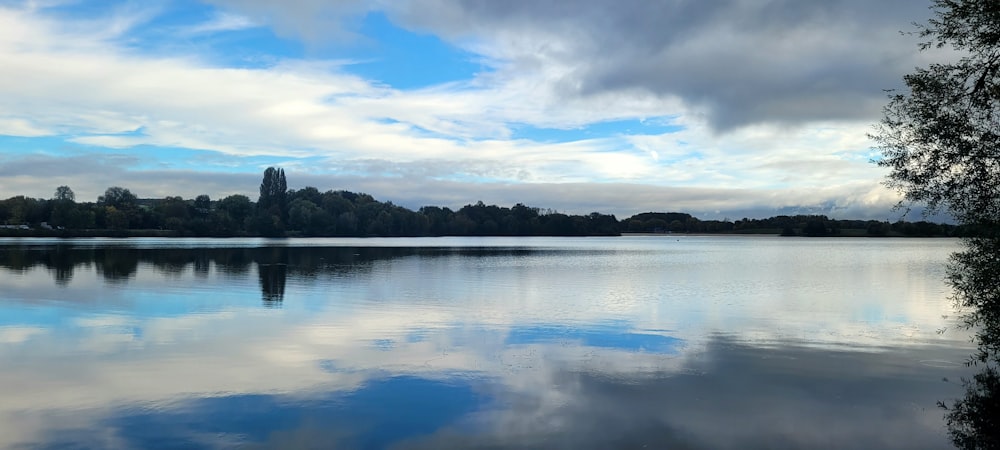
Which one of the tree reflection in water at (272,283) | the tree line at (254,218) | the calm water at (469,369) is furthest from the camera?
the tree line at (254,218)

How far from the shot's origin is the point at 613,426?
9.03 m

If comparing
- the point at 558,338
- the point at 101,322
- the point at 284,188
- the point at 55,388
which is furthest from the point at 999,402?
the point at 284,188

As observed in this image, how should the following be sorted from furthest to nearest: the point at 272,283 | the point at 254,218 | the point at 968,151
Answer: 1. the point at 254,218
2. the point at 272,283
3. the point at 968,151

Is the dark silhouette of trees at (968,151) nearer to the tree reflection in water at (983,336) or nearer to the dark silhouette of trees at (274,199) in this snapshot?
the tree reflection in water at (983,336)

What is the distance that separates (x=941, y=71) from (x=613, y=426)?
381 inches

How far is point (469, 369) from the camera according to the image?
12.5 m

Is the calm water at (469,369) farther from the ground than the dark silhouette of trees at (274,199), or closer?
closer

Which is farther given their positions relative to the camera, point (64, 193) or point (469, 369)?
point (64, 193)

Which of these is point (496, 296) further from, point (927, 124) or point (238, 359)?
point (927, 124)

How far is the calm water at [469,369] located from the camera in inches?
350

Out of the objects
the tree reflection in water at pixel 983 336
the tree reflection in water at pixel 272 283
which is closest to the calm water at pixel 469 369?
the tree reflection in water at pixel 983 336

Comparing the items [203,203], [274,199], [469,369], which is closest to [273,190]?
[274,199]

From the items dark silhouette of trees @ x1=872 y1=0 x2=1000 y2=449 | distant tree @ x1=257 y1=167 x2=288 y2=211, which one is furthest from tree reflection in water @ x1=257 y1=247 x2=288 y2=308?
distant tree @ x1=257 y1=167 x2=288 y2=211

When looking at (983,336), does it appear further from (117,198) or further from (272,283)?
(117,198)
